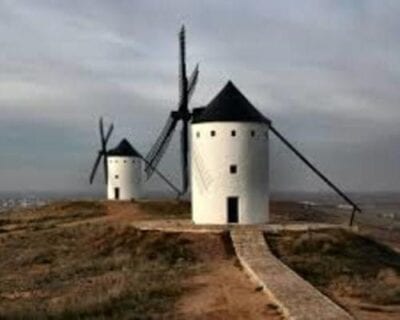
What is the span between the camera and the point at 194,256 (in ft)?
89.7

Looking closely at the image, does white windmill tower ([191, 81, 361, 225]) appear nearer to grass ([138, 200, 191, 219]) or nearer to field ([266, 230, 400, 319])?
field ([266, 230, 400, 319])

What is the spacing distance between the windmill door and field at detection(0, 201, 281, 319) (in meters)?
3.50

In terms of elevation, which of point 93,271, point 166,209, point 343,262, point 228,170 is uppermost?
point 228,170

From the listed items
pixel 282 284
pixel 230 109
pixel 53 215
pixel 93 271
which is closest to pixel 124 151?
pixel 53 215

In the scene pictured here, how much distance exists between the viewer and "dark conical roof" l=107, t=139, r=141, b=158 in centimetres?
5756

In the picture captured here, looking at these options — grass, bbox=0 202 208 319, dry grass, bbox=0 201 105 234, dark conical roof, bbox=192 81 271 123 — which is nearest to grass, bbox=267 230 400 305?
grass, bbox=0 202 208 319

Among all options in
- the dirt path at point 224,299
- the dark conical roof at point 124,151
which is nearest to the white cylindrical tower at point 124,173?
the dark conical roof at point 124,151

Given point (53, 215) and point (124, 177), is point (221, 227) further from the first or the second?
point (124, 177)

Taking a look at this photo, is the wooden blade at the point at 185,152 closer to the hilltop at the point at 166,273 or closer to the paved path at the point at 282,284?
the hilltop at the point at 166,273

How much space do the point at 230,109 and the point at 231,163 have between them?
2.36 metres

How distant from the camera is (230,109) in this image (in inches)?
1304

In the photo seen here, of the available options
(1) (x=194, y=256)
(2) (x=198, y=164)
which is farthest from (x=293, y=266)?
(2) (x=198, y=164)

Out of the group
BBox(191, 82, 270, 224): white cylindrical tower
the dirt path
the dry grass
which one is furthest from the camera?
the dry grass

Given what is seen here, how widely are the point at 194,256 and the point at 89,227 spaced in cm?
980
